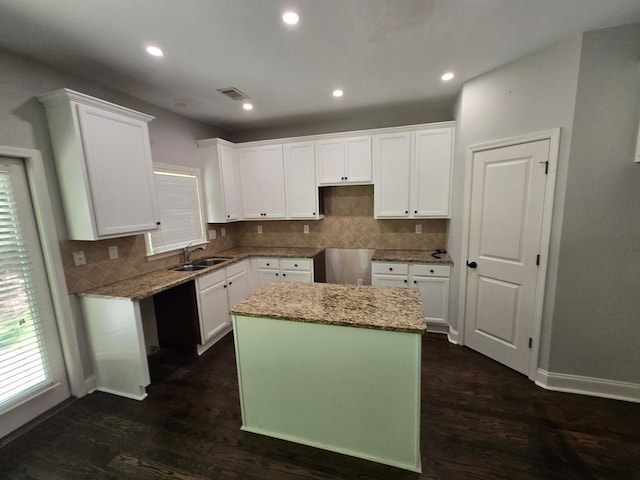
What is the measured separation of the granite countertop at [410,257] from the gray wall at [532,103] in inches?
13.6

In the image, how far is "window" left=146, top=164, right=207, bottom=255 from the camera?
296cm

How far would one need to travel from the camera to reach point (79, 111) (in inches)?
76.5

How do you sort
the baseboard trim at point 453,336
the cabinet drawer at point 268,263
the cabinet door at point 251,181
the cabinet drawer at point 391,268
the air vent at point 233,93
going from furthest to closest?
the cabinet door at point 251,181 → the cabinet drawer at point 268,263 → the cabinet drawer at point 391,268 → the baseboard trim at point 453,336 → the air vent at point 233,93

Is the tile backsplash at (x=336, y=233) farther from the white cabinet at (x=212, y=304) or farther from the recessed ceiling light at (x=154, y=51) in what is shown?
the recessed ceiling light at (x=154, y=51)

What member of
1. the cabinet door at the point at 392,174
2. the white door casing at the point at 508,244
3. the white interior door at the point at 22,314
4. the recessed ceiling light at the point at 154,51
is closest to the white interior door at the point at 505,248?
the white door casing at the point at 508,244

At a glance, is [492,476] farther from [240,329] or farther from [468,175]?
[468,175]

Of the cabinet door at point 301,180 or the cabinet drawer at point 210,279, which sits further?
the cabinet door at point 301,180

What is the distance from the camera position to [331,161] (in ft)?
11.4

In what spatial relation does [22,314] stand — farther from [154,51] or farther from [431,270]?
[431,270]

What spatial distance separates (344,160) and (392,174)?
65cm

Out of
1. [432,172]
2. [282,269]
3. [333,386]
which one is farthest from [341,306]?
[432,172]

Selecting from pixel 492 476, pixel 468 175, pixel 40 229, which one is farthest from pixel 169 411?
pixel 468 175

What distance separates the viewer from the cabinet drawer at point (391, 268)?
3154 millimetres

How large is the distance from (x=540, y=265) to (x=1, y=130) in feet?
13.8
